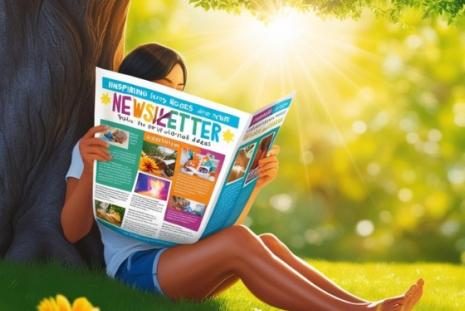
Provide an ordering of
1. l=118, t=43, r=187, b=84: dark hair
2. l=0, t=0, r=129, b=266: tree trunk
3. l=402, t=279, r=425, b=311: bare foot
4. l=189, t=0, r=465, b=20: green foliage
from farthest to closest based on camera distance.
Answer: l=189, t=0, r=465, b=20: green foliage, l=0, t=0, r=129, b=266: tree trunk, l=118, t=43, r=187, b=84: dark hair, l=402, t=279, r=425, b=311: bare foot

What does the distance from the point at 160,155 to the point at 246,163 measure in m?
0.33

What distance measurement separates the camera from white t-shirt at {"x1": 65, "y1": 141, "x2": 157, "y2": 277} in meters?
3.40

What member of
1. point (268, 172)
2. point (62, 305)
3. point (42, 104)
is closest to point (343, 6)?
point (268, 172)

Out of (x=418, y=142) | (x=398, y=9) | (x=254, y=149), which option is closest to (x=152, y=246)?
(x=254, y=149)

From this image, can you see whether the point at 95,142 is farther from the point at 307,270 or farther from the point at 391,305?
the point at 391,305

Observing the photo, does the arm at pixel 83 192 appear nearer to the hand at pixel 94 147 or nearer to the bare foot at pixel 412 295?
the hand at pixel 94 147

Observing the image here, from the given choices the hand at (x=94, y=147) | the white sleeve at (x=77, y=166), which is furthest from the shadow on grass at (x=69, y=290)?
the hand at (x=94, y=147)

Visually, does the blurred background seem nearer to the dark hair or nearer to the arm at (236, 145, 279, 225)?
the arm at (236, 145, 279, 225)

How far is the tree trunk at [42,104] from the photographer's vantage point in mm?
4023

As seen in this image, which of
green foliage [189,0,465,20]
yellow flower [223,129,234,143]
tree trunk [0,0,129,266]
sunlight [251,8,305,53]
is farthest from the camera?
sunlight [251,8,305,53]

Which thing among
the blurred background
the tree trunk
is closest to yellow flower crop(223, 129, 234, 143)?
the tree trunk

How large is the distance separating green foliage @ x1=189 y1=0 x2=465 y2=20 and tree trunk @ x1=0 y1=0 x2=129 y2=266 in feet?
2.64

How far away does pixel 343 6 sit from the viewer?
4.60 m

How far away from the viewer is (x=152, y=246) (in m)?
3.38
